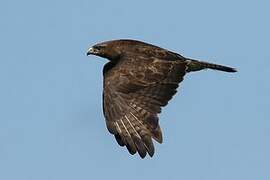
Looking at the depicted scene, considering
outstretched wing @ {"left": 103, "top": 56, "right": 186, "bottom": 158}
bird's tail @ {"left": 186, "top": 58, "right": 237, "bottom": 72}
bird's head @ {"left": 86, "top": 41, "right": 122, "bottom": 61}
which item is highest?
bird's head @ {"left": 86, "top": 41, "right": 122, "bottom": 61}

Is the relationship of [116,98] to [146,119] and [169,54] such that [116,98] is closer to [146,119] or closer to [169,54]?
[146,119]

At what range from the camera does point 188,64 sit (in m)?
25.2

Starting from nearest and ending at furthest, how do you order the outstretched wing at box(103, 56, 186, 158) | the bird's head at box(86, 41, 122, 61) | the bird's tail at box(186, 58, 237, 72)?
the outstretched wing at box(103, 56, 186, 158), the bird's tail at box(186, 58, 237, 72), the bird's head at box(86, 41, 122, 61)

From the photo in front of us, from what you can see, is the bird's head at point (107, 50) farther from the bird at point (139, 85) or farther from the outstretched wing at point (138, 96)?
the outstretched wing at point (138, 96)

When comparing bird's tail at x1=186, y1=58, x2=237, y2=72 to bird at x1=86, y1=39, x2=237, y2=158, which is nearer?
bird at x1=86, y1=39, x2=237, y2=158

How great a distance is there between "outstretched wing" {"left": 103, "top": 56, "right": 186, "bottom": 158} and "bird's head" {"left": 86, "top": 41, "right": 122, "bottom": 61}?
33.2 inches

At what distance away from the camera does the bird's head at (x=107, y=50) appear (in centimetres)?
2597

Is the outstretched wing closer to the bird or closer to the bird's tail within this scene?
the bird

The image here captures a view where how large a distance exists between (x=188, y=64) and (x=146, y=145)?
3.67 metres

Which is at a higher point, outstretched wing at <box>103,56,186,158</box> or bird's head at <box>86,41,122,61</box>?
bird's head at <box>86,41,122,61</box>

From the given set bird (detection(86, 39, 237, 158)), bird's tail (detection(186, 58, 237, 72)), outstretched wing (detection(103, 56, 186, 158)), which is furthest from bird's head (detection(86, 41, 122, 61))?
bird's tail (detection(186, 58, 237, 72))

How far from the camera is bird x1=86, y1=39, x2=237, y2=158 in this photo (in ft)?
73.5

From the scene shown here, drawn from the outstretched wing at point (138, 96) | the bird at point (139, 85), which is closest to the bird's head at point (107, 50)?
the bird at point (139, 85)

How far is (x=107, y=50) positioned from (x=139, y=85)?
2705 mm
